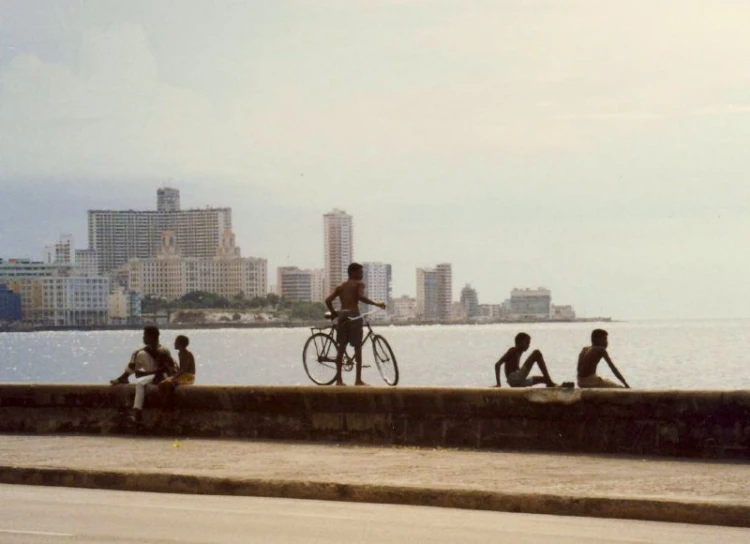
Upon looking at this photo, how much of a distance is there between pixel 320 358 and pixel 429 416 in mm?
3992

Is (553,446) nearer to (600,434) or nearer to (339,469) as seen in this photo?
(600,434)

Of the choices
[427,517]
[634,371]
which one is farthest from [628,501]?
[634,371]

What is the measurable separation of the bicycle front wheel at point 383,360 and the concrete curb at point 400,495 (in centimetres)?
565

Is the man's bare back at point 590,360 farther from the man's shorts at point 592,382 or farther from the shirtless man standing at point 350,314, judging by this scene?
the shirtless man standing at point 350,314

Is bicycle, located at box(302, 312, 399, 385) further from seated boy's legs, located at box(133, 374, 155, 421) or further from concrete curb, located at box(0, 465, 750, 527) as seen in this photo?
concrete curb, located at box(0, 465, 750, 527)

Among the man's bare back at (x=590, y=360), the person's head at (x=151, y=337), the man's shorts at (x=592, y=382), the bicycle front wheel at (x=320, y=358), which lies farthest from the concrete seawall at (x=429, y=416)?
the bicycle front wheel at (x=320, y=358)

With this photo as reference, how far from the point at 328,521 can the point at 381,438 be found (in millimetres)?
4601

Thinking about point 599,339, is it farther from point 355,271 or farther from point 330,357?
point 330,357

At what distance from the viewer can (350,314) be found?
57.0ft

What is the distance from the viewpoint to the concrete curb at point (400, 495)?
415 inches

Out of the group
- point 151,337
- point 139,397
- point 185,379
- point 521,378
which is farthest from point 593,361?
point 151,337

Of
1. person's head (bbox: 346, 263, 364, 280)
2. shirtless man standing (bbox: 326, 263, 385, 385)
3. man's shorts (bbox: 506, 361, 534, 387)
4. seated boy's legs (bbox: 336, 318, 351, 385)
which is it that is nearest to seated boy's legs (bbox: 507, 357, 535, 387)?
man's shorts (bbox: 506, 361, 534, 387)

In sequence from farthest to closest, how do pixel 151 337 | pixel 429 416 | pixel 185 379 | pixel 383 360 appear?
1. pixel 383 360
2. pixel 151 337
3. pixel 185 379
4. pixel 429 416

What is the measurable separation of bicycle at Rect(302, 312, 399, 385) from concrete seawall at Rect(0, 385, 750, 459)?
2.24 m
